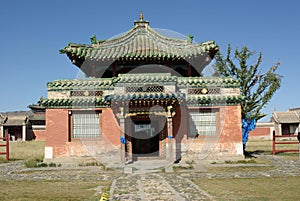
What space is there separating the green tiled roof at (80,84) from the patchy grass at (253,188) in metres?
8.03

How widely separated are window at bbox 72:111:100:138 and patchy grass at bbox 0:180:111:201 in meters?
5.58

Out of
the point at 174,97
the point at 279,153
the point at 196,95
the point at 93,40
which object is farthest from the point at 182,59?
the point at 279,153

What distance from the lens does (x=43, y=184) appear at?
11.5 metres

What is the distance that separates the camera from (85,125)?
17.7 meters

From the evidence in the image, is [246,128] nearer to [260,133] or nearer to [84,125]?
[84,125]

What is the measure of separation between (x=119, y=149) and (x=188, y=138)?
3.64m

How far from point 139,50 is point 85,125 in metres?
5.06

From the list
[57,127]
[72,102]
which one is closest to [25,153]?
[57,127]

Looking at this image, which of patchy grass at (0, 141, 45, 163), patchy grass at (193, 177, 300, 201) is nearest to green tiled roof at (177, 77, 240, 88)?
patchy grass at (193, 177, 300, 201)

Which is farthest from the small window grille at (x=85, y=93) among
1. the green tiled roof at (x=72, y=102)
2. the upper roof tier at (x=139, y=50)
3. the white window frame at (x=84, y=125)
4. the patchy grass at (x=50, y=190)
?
the patchy grass at (x=50, y=190)

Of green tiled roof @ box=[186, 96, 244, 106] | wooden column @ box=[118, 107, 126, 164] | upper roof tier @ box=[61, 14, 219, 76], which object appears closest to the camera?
wooden column @ box=[118, 107, 126, 164]

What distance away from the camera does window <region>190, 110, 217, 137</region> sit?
58.3 ft

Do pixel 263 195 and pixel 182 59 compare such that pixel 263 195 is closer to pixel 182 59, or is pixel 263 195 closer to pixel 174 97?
pixel 174 97

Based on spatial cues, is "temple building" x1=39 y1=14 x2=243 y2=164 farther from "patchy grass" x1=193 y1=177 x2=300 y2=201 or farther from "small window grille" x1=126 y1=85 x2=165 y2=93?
"patchy grass" x1=193 y1=177 x2=300 y2=201
